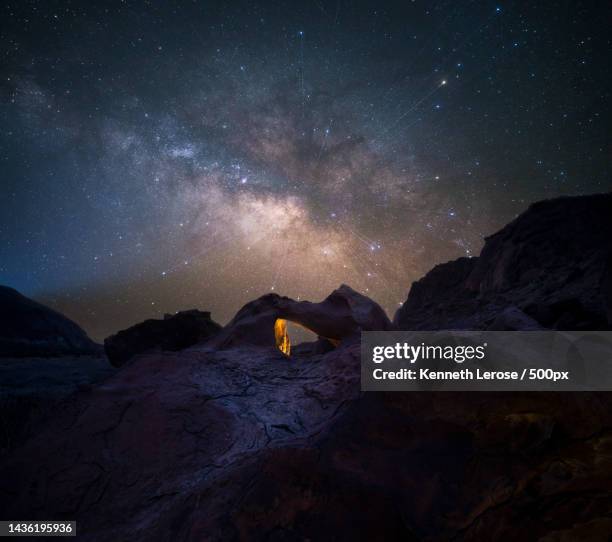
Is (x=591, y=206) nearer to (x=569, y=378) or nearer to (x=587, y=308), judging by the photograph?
(x=587, y=308)

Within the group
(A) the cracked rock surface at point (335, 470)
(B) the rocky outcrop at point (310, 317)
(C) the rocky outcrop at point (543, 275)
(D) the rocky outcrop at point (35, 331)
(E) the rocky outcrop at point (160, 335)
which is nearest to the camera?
(A) the cracked rock surface at point (335, 470)

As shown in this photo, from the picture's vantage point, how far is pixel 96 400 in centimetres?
488

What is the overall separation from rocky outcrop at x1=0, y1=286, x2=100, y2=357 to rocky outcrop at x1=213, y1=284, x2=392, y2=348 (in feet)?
56.9

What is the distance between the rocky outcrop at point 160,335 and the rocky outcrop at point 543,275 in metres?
9.50

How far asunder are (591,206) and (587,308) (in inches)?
233

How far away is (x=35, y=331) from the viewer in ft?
67.6

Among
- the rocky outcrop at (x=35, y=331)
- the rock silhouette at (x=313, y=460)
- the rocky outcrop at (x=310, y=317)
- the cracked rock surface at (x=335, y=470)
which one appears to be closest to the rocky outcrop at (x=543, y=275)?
the rock silhouette at (x=313, y=460)

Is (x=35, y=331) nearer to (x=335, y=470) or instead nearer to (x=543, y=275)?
(x=335, y=470)

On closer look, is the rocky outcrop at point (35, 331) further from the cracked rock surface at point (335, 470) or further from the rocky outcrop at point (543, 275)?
the rocky outcrop at point (543, 275)

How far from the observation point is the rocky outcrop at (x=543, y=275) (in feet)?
20.3

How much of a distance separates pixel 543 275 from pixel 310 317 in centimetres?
748

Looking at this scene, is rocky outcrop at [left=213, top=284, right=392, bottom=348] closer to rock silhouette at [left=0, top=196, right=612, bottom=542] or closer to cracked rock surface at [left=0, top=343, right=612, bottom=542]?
rock silhouette at [left=0, top=196, right=612, bottom=542]

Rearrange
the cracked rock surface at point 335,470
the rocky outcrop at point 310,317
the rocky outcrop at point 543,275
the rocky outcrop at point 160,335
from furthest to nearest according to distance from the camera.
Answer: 1. the rocky outcrop at point 160,335
2. the rocky outcrop at point 310,317
3. the rocky outcrop at point 543,275
4. the cracked rock surface at point 335,470

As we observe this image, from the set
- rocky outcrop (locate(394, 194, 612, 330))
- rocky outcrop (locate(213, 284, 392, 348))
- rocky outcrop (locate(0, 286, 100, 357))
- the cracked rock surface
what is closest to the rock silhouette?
the cracked rock surface
